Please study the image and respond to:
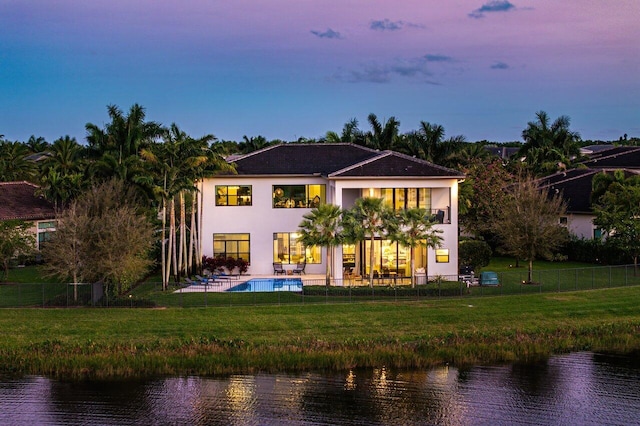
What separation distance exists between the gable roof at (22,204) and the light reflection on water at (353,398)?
27.6 meters

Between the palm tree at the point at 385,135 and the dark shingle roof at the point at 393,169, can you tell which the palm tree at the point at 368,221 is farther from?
the palm tree at the point at 385,135

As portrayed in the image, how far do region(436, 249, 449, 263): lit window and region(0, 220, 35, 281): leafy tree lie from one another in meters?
23.6

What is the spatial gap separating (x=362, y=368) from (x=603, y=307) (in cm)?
1405

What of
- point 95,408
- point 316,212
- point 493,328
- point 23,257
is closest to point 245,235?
point 316,212

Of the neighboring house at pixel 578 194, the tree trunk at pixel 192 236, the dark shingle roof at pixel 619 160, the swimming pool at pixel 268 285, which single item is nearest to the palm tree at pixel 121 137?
the tree trunk at pixel 192 236

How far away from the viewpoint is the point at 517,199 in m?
44.7

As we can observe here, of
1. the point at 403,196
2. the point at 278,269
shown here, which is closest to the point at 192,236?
the point at 278,269

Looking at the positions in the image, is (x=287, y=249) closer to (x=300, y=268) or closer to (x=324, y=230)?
(x=300, y=268)

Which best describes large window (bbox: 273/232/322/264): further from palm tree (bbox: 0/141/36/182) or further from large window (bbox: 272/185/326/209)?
palm tree (bbox: 0/141/36/182)

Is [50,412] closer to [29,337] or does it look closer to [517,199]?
[29,337]

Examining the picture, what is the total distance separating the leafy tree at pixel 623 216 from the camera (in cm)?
4653

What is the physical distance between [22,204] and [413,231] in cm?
3010

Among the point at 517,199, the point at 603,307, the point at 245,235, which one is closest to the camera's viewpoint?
the point at 603,307

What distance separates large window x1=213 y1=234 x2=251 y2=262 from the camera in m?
47.7
